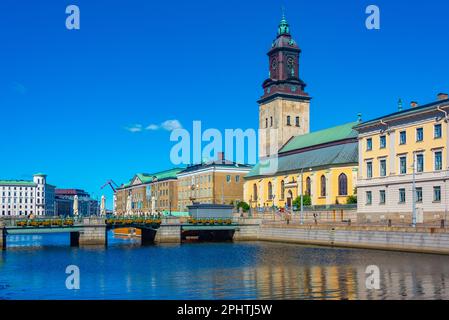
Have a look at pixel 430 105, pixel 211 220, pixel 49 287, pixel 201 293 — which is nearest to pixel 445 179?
pixel 430 105

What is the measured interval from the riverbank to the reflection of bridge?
4.57 m

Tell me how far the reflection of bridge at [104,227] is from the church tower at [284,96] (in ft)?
162

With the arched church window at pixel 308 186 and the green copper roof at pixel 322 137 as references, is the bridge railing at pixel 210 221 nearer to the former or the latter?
the arched church window at pixel 308 186

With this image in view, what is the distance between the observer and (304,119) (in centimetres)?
14000

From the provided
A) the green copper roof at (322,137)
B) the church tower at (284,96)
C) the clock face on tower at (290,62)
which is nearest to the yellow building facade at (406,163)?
the green copper roof at (322,137)

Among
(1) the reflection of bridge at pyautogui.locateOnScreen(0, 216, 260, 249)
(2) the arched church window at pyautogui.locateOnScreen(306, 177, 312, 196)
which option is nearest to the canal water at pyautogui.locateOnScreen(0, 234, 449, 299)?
(1) the reflection of bridge at pyautogui.locateOnScreen(0, 216, 260, 249)

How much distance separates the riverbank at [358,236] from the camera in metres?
52.6

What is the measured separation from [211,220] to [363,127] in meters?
25.7

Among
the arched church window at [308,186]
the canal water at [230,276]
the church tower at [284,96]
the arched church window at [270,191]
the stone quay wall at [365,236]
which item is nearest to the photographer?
the canal water at [230,276]

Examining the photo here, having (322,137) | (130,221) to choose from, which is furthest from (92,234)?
(322,137)

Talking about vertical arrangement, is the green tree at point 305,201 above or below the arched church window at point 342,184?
below

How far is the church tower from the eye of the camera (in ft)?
445

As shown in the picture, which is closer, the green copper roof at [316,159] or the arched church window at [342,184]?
the arched church window at [342,184]
